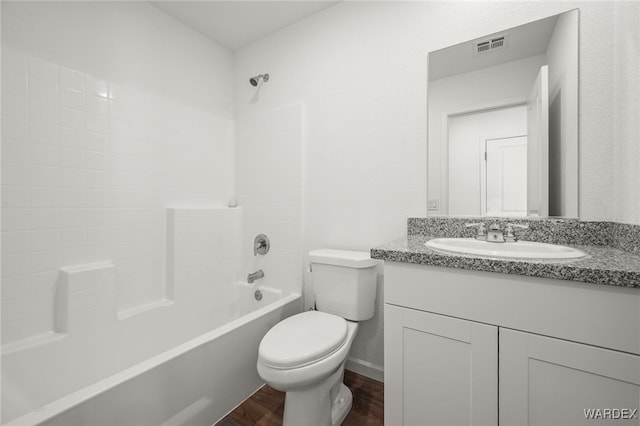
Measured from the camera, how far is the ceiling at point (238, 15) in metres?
1.75

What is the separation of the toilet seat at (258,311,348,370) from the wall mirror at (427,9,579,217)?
831 millimetres

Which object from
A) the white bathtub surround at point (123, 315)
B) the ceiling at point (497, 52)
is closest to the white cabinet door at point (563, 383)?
the ceiling at point (497, 52)

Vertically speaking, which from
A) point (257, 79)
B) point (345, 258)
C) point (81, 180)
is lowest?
point (345, 258)

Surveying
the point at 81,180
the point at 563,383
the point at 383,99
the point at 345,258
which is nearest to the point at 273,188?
the point at 345,258

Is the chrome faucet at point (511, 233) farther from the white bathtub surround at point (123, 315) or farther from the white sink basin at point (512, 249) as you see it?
the white bathtub surround at point (123, 315)

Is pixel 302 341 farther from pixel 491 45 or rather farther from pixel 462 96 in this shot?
pixel 491 45

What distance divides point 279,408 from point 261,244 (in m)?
1.05

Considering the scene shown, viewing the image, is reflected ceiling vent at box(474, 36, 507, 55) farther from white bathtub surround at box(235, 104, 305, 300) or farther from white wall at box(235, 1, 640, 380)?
white bathtub surround at box(235, 104, 305, 300)

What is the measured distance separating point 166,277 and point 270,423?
3.71ft

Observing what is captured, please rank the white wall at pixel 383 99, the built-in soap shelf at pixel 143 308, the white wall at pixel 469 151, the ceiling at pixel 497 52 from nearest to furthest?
the white wall at pixel 383 99 < the ceiling at pixel 497 52 < the white wall at pixel 469 151 < the built-in soap shelf at pixel 143 308

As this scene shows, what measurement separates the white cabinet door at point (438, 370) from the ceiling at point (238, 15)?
1988 mm

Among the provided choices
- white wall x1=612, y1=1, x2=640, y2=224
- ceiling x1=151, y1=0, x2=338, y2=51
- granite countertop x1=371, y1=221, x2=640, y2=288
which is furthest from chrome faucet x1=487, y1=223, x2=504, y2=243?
ceiling x1=151, y1=0, x2=338, y2=51

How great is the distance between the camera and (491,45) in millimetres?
1316

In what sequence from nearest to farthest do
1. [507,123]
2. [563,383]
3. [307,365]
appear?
1. [563,383]
2. [307,365]
3. [507,123]
